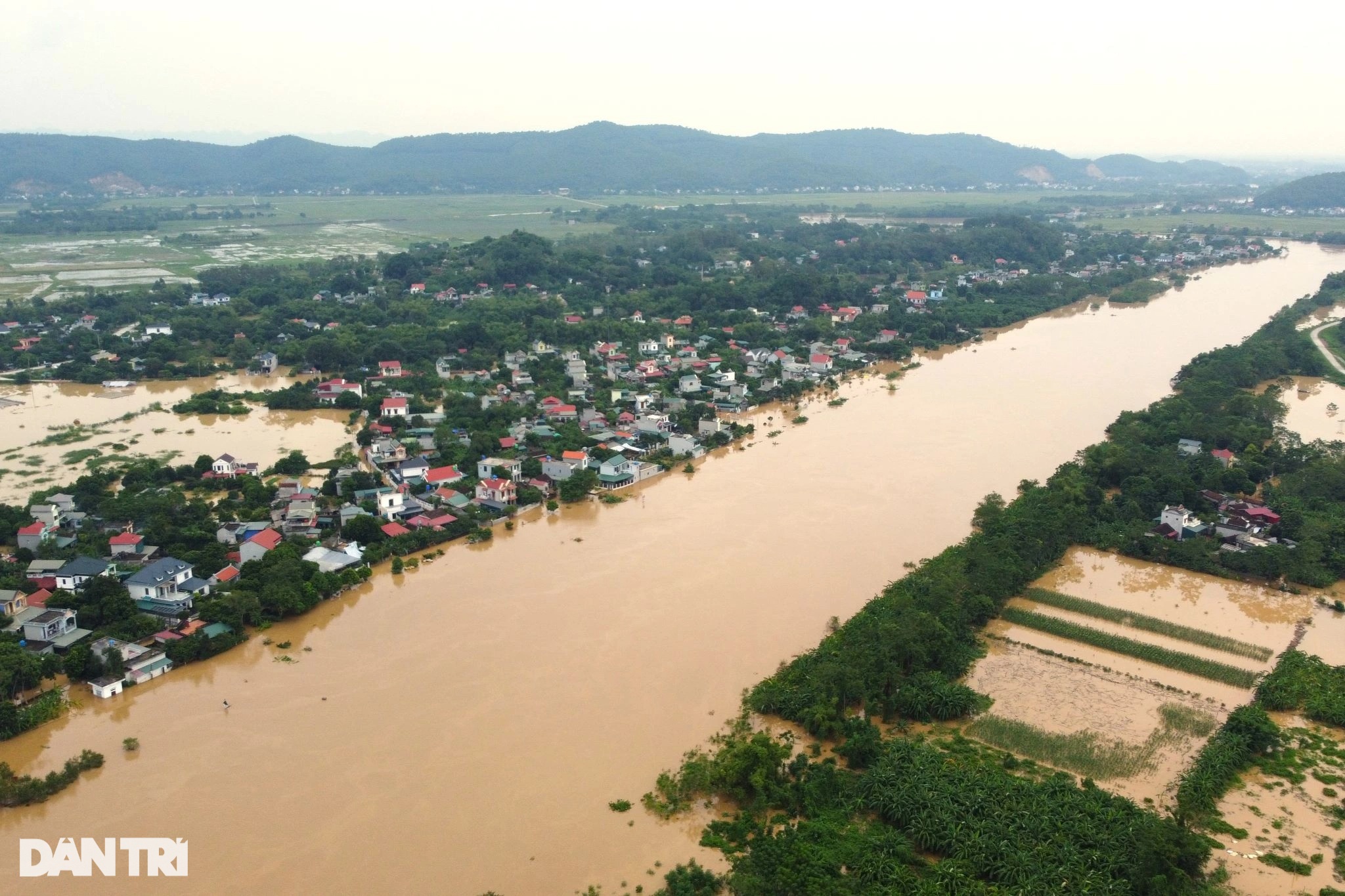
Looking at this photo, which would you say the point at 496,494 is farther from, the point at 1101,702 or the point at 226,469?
the point at 1101,702

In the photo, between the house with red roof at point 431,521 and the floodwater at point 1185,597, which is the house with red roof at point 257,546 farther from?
the floodwater at point 1185,597

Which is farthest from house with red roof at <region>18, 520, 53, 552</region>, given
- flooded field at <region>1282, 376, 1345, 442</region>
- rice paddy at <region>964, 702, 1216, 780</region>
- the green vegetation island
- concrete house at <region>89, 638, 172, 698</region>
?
flooded field at <region>1282, 376, 1345, 442</region>

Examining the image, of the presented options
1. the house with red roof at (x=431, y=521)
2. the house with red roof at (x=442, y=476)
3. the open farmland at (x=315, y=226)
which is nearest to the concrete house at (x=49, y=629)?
the house with red roof at (x=431, y=521)

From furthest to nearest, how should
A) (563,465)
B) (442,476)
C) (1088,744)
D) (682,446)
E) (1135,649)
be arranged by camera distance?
(682,446)
(563,465)
(442,476)
(1135,649)
(1088,744)

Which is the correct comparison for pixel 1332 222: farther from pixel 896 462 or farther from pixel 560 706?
pixel 560 706

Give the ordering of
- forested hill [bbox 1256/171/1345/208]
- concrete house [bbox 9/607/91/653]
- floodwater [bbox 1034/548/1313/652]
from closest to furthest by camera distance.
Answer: concrete house [bbox 9/607/91/653]
floodwater [bbox 1034/548/1313/652]
forested hill [bbox 1256/171/1345/208]

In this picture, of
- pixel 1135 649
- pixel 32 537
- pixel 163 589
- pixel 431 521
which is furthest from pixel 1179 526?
pixel 32 537

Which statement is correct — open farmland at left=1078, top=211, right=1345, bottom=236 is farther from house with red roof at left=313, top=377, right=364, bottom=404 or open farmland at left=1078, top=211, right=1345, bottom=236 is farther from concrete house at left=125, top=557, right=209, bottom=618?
concrete house at left=125, top=557, right=209, bottom=618
